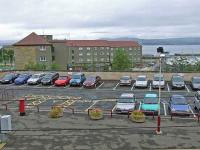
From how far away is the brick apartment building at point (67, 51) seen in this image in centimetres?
8581

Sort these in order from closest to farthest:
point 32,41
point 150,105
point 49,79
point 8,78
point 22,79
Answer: point 150,105 → point 49,79 → point 22,79 → point 8,78 → point 32,41

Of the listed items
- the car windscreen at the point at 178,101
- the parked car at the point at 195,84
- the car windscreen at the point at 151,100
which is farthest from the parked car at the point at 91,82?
the car windscreen at the point at 178,101

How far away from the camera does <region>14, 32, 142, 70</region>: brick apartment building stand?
85.8 metres

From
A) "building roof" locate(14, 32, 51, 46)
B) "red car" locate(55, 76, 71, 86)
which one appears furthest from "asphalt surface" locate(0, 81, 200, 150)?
"building roof" locate(14, 32, 51, 46)

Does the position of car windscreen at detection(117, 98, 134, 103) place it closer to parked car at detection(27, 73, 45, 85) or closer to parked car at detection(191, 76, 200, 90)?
parked car at detection(191, 76, 200, 90)

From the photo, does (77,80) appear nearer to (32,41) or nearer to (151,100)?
(151,100)

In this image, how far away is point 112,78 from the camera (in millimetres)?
48406

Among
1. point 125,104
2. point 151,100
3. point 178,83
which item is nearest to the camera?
point 125,104

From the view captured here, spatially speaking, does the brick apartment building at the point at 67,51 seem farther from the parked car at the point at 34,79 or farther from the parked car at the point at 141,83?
the parked car at the point at 141,83

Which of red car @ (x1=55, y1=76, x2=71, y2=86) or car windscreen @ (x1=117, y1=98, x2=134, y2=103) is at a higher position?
red car @ (x1=55, y1=76, x2=71, y2=86)

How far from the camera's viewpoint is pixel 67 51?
4269 inches

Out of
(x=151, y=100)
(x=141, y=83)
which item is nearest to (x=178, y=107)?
(x=151, y=100)

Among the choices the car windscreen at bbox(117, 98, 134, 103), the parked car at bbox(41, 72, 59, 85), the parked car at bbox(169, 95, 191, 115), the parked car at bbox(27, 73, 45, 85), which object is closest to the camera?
the parked car at bbox(169, 95, 191, 115)

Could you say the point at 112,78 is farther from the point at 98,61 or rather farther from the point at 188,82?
the point at 98,61
